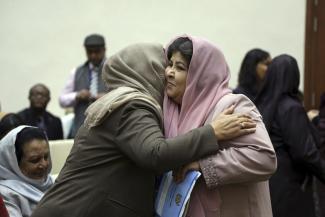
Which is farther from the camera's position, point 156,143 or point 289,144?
point 289,144

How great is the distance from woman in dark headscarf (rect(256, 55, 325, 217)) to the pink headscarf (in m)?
1.50

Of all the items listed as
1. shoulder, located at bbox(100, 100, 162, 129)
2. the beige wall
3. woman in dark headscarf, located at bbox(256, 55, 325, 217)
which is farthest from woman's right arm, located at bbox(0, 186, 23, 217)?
the beige wall

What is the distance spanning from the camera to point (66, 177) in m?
2.14

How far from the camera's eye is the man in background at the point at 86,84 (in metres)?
5.05

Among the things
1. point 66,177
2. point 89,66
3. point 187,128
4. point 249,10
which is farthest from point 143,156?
point 249,10

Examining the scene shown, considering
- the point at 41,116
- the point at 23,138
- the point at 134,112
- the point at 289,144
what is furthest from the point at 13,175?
the point at 41,116

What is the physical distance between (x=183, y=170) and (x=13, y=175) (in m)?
1.17

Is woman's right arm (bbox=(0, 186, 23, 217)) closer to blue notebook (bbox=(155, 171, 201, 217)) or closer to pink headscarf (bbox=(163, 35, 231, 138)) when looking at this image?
blue notebook (bbox=(155, 171, 201, 217))

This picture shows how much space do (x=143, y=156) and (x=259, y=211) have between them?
0.45m

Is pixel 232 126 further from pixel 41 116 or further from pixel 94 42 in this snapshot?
pixel 41 116

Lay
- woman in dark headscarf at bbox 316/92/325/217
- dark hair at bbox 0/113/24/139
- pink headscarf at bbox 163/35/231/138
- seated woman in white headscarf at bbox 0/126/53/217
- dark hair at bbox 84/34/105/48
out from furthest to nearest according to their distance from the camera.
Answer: dark hair at bbox 84/34/105/48 → woman in dark headscarf at bbox 316/92/325/217 → dark hair at bbox 0/113/24/139 → seated woman in white headscarf at bbox 0/126/53/217 → pink headscarf at bbox 163/35/231/138

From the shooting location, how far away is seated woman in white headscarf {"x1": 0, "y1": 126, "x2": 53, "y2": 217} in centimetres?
282

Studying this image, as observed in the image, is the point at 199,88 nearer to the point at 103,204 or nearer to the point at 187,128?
the point at 187,128

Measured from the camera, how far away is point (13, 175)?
288 cm
